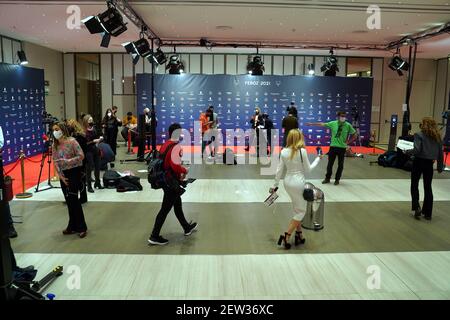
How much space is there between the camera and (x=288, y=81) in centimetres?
1603

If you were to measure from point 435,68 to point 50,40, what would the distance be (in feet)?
51.5

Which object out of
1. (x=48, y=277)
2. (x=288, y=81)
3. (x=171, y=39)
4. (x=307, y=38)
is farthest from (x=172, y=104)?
(x=48, y=277)

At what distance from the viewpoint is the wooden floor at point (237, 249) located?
392 cm

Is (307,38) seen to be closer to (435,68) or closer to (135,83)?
(135,83)

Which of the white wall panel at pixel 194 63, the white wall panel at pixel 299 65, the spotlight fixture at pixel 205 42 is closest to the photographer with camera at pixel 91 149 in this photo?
the spotlight fixture at pixel 205 42

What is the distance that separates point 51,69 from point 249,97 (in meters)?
7.67

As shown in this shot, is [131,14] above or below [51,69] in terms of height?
above

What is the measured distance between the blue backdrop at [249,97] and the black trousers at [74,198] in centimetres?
1059

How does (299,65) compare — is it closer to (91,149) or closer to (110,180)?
(110,180)

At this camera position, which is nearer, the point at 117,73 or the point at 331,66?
the point at 331,66

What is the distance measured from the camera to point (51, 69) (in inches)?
595

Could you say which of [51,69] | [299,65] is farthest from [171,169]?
[299,65]

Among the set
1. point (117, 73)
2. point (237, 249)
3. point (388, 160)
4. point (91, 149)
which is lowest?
point (237, 249)

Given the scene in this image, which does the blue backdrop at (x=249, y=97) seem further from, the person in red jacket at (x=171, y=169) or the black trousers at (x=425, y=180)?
the person in red jacket at (x=171, y=169)
